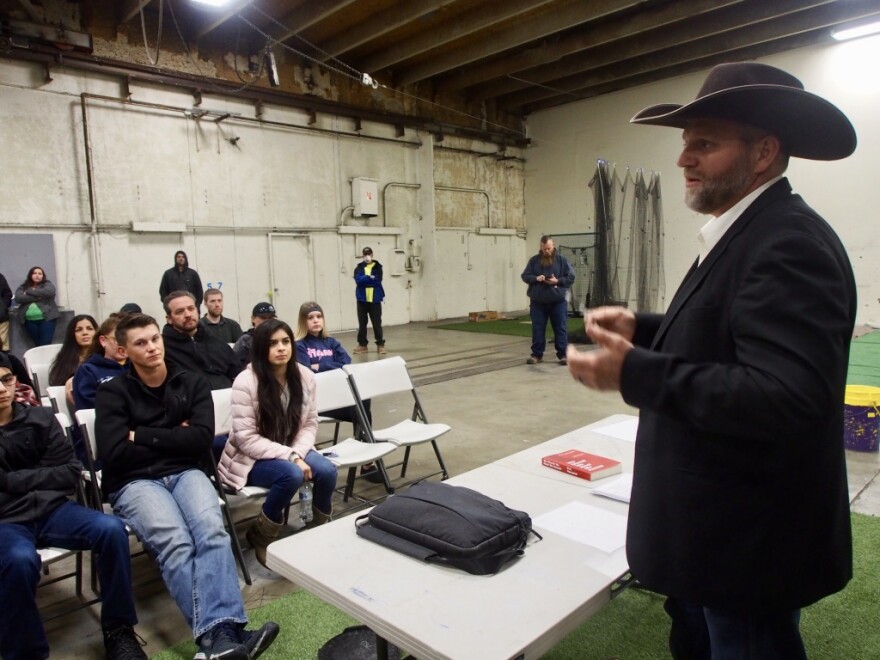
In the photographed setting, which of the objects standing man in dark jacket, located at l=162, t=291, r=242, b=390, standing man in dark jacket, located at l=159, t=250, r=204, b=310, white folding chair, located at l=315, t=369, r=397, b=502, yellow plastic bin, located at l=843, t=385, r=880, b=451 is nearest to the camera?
white folding chair, located at l=315, t=369, r=397, b=502

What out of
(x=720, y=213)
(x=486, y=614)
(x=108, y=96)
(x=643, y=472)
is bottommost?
(x=486, y=614)

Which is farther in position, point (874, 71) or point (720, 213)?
point (874, 71)

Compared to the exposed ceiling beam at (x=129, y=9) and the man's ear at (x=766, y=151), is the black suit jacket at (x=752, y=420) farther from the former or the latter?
the exposed ceiling beam at (x=129, y=9)

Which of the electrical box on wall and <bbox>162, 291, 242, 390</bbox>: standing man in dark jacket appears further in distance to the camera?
the electrical box on wall

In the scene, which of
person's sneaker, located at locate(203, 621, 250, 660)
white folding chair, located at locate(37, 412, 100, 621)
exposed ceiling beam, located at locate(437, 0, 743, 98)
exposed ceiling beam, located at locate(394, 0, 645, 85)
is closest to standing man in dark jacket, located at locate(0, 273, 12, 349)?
white folding chair, located at locate(37, 412, 100, 621)

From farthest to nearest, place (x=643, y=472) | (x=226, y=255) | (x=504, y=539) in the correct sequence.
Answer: (x=226, y=255), (x=504, y=539), (x=643, y=472)

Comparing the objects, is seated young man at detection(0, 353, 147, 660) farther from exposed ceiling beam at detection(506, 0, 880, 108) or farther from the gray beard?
exposed ceiling beam at detection(506, 0, 880, 108)

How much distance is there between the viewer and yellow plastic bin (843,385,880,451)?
3898 millimetres

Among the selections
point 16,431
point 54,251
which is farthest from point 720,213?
point 54,251

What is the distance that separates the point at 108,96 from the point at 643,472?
8878mm

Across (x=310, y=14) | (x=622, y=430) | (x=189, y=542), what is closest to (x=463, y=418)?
(x=622, y=430)

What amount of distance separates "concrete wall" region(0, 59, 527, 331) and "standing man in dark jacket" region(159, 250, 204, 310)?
0.84 metres

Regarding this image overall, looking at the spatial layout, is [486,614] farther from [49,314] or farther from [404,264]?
[404,264]

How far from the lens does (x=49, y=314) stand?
715 centimetres
